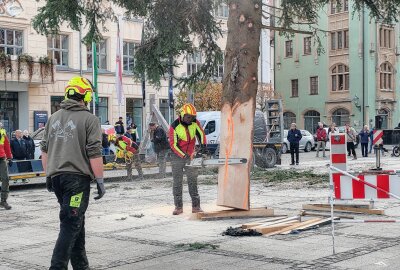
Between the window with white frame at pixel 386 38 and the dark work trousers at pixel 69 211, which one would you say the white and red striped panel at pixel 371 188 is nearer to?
the dark work trousers at pixel 69 211

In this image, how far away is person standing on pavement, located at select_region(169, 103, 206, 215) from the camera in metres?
11.2

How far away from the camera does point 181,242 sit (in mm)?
8539

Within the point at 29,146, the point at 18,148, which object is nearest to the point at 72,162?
the point at 18,148

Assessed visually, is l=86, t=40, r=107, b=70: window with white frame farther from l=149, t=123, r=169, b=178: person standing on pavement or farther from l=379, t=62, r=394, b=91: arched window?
l=379, t=62, r=394, b=91: arched window

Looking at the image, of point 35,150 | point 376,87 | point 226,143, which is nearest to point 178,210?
point 226,143

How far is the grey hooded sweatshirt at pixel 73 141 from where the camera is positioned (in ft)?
19.8

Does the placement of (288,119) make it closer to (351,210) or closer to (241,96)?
(351,210)

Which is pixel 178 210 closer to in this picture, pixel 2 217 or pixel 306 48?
pixel 2 217

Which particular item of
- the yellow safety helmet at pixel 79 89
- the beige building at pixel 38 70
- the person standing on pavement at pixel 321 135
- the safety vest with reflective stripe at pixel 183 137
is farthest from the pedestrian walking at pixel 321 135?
the yellow safety helmet at pixel 79 89

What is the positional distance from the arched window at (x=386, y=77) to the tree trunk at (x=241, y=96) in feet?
154

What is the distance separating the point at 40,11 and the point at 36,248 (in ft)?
16.6

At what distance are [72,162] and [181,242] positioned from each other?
289 cm

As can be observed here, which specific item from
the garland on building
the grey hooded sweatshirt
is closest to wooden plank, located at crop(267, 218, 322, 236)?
the grey hooded sweatshirt

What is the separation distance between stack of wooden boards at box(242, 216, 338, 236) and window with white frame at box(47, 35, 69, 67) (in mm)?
27680
